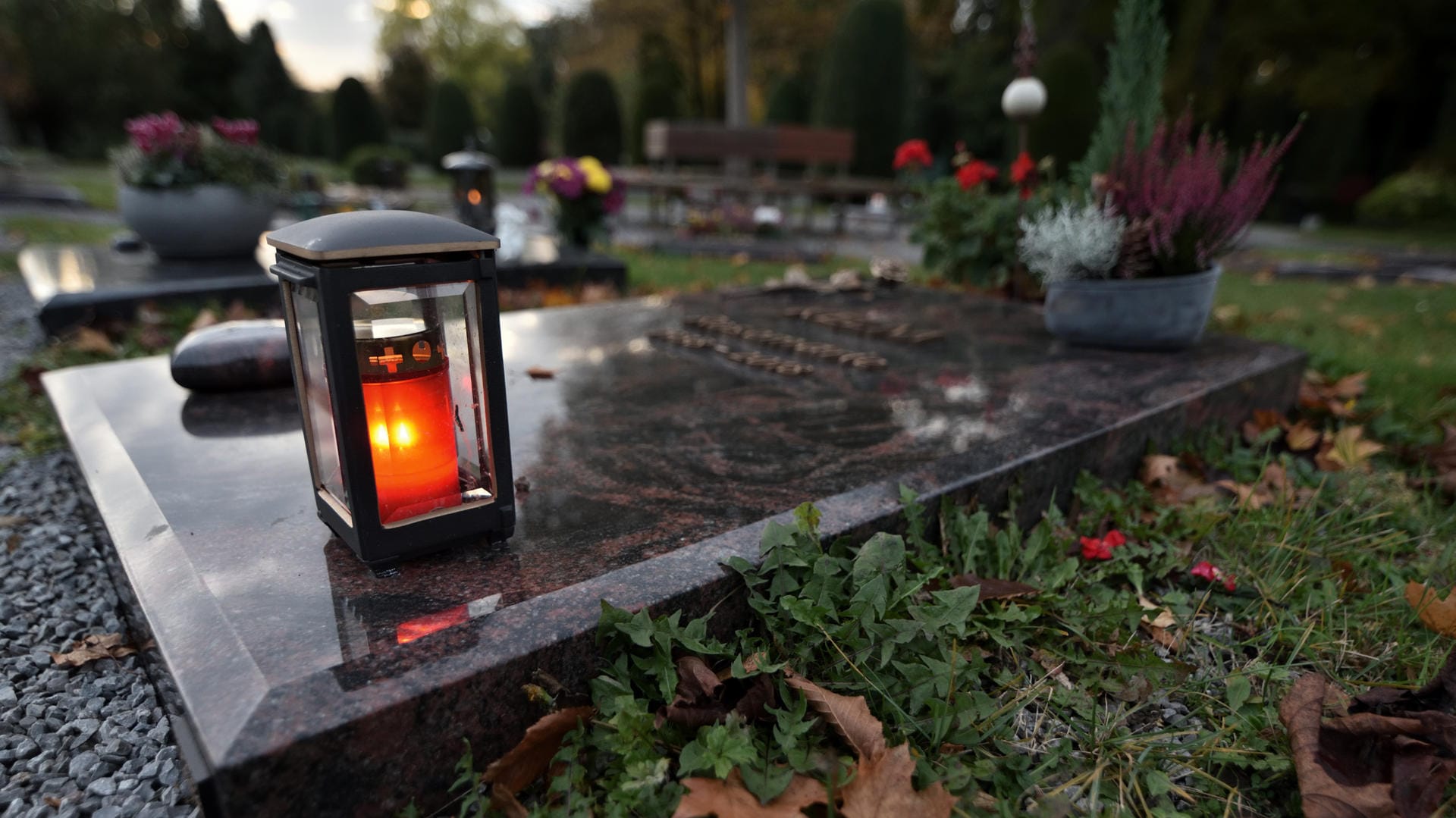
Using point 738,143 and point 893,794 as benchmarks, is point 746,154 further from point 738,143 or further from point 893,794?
point 893,794

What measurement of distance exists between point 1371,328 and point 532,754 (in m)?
6.67

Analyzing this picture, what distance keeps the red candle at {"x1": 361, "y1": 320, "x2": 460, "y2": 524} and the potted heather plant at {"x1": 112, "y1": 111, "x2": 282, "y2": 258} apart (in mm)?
4842

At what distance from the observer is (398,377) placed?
1420 mm

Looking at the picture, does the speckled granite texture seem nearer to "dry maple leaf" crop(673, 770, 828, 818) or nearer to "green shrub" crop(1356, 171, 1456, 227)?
"dry maple leaf" crop(673, 770, 828, 818)

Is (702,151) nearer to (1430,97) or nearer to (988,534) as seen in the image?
(988,534)

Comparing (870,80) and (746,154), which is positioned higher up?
(870,80)

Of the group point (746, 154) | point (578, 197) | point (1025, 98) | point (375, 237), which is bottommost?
point (375, 237)

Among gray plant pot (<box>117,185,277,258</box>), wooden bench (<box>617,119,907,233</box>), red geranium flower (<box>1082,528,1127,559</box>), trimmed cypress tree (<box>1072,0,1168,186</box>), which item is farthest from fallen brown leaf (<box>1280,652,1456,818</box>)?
wooden bench (<box>617,119,907,233</box>)

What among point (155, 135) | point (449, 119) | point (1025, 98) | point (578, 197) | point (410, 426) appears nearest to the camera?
point (410, 426)

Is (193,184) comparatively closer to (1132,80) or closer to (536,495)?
(536,495)

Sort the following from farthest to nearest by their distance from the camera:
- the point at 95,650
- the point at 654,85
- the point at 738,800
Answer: the point at 654,85 → the point at 95,650 → the point at 738,800

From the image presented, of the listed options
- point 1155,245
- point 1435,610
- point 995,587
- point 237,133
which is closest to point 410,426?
point 995,587

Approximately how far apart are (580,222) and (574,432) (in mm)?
5125

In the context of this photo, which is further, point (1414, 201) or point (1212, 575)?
point (1414, 201)
